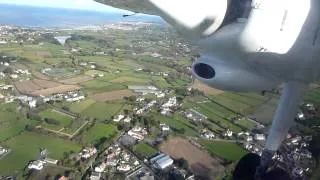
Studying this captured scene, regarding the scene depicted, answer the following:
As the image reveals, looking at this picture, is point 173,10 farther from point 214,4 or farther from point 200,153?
point 200,153

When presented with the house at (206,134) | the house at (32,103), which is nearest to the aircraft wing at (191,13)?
the house at (206,134)

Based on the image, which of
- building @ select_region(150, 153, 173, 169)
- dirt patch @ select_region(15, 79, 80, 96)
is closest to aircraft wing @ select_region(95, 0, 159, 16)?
building @ select_region(150, 153, 173, 169)

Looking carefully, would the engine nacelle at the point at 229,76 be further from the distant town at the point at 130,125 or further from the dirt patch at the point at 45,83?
the dirt patch at the point at 45,83

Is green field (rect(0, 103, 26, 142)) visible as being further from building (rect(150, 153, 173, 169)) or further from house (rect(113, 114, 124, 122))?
building (rect(150, 153, 173, 169))

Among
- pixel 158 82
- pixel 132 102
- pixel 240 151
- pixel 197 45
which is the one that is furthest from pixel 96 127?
pixel 197 45

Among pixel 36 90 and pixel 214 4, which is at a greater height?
pixel 214 4

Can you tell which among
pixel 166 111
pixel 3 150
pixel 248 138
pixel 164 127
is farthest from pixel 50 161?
pixel 166 111
